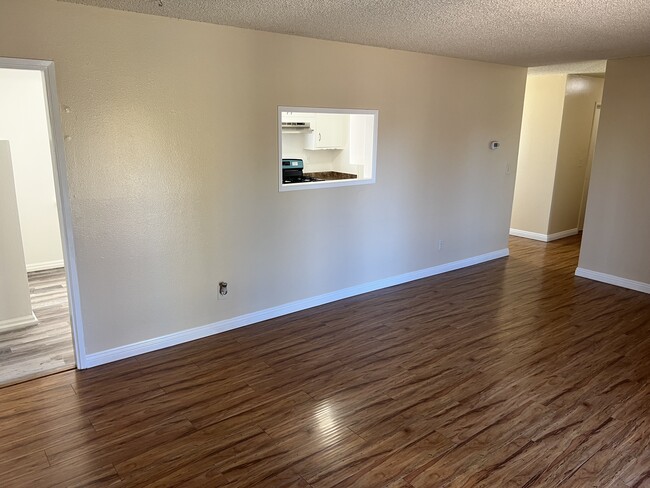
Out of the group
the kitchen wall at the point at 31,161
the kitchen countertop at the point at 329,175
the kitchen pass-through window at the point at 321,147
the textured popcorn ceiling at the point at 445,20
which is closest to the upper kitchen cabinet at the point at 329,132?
the kitchen pass-through window at the point at 321,147

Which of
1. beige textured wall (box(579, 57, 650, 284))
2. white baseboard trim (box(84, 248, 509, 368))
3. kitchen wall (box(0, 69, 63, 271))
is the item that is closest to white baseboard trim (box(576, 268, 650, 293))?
beige textured wall (box(579, 57, 650, 284))

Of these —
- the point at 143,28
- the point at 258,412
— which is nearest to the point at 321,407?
the point at 258,412

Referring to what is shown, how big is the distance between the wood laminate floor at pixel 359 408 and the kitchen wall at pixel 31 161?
10.1 ft

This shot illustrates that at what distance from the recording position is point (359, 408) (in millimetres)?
2828

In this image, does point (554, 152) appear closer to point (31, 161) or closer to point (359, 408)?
point (359, 408)

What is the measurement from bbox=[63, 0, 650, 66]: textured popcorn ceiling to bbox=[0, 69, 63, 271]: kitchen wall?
125 inches

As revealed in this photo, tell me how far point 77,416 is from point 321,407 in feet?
4.73

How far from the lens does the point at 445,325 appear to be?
13.3 ft

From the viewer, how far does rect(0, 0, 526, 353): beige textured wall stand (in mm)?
2971

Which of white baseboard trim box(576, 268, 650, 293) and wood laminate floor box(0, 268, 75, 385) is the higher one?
white baseboard trim box(576, 268, 650, 293)

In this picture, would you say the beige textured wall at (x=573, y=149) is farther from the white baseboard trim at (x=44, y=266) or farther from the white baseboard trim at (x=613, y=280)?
the white baseboard trim at (x=44, y=266)

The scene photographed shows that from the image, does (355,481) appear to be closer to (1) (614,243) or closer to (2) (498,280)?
(2) (498,280)

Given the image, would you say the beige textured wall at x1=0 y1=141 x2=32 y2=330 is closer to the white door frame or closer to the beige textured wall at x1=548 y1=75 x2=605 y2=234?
the white door frame

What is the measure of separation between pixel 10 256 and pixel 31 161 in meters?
2.08
